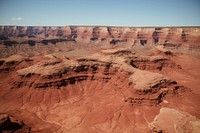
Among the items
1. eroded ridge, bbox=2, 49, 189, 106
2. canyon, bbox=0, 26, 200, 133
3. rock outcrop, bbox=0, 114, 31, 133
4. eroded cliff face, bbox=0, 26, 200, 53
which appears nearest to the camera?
rock outcrop, bbox=0, 114, 31, 133

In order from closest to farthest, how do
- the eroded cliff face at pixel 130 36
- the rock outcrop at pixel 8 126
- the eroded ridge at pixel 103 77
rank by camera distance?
1. the rock outcrop at pixel 8 126
2. the eroded ridge at pixel 103 77
3. the eroded cliff face at pixel 130 36

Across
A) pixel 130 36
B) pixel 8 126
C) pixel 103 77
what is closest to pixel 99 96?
pixel 103 77

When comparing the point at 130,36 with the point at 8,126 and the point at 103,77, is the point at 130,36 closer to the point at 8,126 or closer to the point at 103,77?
the point at 103,77

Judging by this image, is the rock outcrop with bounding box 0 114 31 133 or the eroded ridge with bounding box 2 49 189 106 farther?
the eroded ridge with bounding box 2 49 189 106

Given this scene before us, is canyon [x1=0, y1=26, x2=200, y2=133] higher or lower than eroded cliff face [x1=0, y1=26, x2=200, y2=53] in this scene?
lower

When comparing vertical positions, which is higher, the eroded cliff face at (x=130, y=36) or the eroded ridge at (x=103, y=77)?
the eroded cliff face at (x=130, y=36)

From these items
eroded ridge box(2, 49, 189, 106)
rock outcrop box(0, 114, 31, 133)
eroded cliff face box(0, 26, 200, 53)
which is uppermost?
eroded cliff face box(0, 26, 200, 53)

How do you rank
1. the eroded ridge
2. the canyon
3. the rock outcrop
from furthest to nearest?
the eroded ridge → the canyon → the rock outcrop

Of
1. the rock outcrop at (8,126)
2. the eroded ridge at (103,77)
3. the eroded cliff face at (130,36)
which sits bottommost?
the rock outcrop at (8,126)

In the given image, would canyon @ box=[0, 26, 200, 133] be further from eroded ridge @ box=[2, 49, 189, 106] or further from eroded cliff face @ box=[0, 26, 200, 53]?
eroded cliff face @ box=[0, 26, 200, 53]

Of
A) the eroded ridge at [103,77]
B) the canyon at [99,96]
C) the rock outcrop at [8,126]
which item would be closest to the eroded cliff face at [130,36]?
the canyon at [99,96]

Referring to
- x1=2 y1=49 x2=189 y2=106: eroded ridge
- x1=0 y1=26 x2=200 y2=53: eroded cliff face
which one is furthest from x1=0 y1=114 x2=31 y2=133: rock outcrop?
x1=0 y1=26 x2=200 y2=53: eroded cliff face

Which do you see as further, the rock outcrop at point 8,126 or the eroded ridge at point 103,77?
the eroded ridge at point 103,77

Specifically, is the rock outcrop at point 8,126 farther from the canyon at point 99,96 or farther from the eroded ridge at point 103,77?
the eroded ridge at point 103,77
